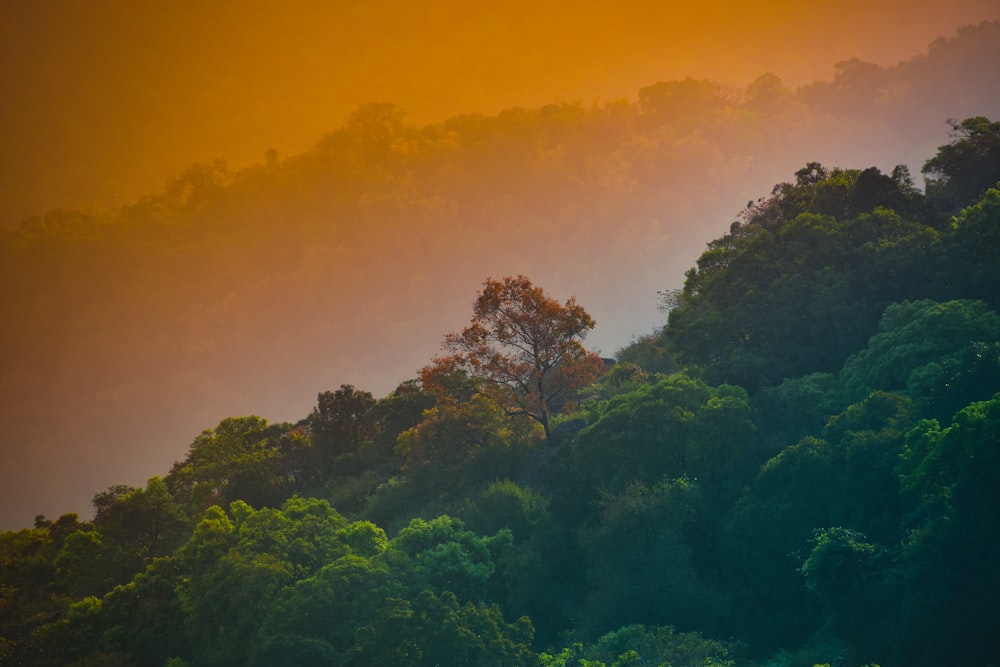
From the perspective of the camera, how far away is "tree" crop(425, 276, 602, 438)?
5616 centimetres

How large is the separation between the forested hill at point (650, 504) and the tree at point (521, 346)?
0.48 ft

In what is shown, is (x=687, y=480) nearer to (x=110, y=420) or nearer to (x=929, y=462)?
(x=929, y=462)

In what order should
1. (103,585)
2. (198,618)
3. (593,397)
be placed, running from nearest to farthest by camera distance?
(198,618), (103,585), (593,397)

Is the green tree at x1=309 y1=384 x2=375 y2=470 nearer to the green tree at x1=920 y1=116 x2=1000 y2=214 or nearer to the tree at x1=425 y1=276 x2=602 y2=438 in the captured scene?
the tree at x1=425 y1=276 x2=602 y2=438

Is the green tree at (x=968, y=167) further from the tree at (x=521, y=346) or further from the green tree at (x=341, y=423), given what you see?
the green tree at (x=341, y=423)

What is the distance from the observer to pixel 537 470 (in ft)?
174

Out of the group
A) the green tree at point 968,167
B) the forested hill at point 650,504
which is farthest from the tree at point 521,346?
the green tree at point 968,167

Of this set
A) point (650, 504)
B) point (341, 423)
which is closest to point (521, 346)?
point (650, 504)

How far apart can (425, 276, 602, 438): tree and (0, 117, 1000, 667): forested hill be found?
0.48ft

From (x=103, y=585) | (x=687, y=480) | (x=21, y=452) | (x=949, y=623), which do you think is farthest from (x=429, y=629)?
(x=21, y=452)

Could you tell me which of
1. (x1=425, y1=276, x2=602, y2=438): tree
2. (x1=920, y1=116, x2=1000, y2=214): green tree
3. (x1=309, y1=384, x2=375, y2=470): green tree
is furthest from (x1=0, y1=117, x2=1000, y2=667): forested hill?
(x1=309, y1=384, x2=375, y2=470): green tree

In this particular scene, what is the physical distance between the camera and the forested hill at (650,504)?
117 ft

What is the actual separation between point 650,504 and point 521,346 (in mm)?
16230

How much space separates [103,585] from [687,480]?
1323 inches
